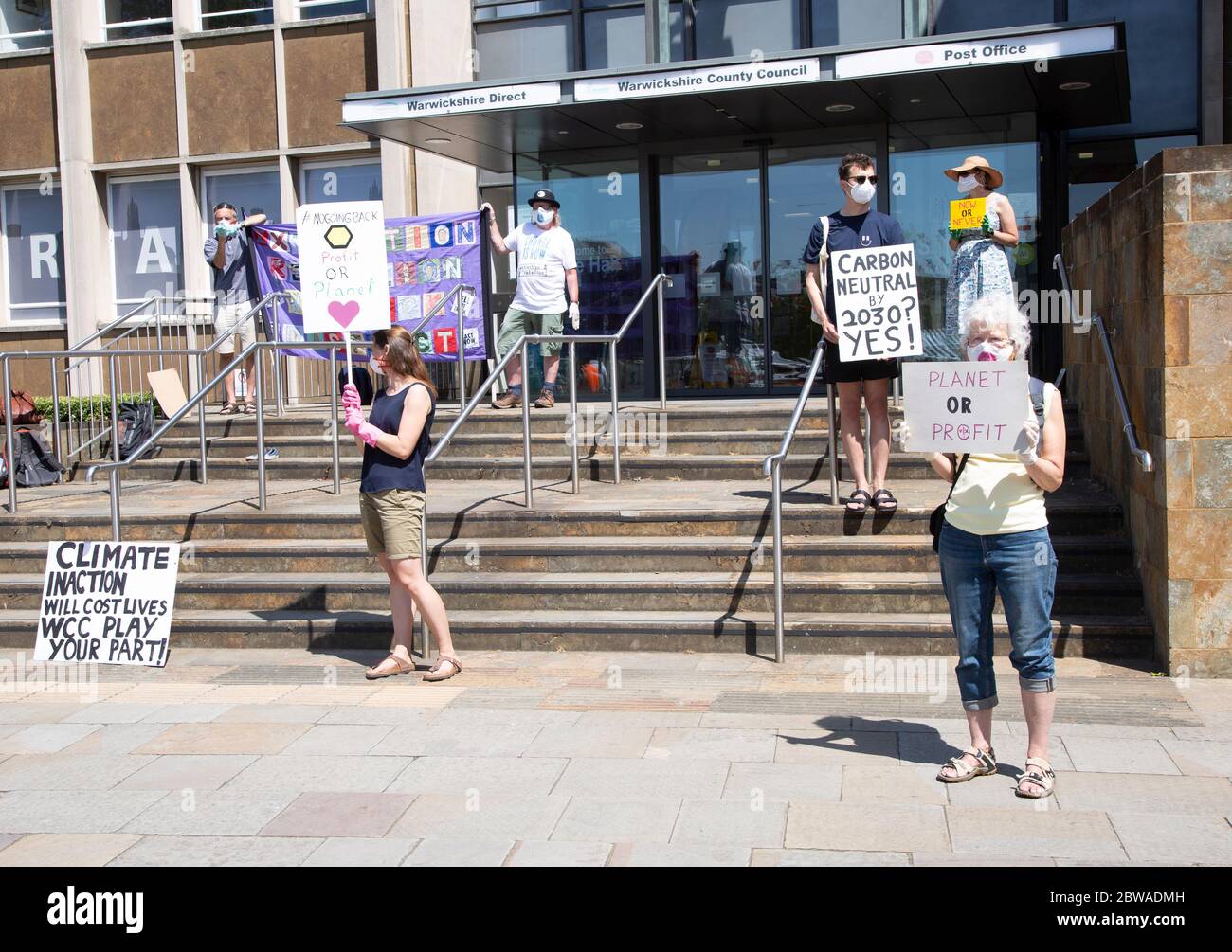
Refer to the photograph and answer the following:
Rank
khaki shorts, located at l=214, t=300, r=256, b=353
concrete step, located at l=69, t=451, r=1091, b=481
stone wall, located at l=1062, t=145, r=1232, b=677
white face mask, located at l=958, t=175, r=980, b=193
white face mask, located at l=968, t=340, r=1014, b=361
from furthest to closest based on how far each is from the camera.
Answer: khaki shorts, located at l=214, t=300, r=256, b=353, concrete step, located at l=69, t=451, r=1091, b=481, white face mask, located at l=958, t=175, r=980, b=193, stone wall, located at l=1062, t=145, r=1232, b=677, white face mask, located at l=968, t=340, r=1014, b=361

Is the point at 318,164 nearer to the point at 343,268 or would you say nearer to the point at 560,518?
the point at 343,268

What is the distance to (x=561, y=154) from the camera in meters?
15.3

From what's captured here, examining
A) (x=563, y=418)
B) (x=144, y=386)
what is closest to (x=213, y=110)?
(x=144, y=386)

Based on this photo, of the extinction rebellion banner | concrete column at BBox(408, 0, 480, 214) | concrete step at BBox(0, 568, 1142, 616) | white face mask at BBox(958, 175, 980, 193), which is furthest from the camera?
concrete column at BBox(408, 0, 480, 214)

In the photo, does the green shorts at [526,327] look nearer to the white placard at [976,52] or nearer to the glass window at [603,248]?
the glass window at [603,248]

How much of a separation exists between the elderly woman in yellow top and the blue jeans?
3.37 metres

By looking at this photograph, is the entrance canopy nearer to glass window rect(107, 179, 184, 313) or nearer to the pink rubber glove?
glass window rect(107, 179, 184, 313)

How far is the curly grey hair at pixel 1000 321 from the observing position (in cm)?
538

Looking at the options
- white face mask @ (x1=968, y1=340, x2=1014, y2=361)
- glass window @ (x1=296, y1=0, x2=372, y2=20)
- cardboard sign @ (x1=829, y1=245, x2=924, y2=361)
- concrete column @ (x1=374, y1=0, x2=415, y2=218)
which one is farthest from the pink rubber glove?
glass window @ (x1=296, y1=0, x2=372, y2=20)

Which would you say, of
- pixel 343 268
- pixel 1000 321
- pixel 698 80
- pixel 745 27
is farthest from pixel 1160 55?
pixel 1000 321

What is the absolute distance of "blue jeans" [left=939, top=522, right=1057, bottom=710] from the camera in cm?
521

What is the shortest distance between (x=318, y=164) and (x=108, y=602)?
10.4 m

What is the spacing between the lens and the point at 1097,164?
1440cm
